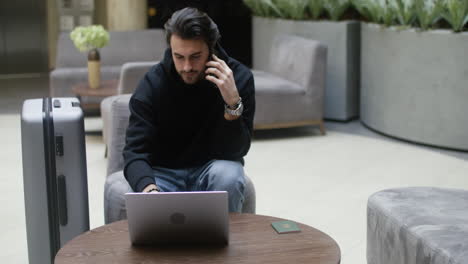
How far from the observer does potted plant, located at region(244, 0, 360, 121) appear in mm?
7117

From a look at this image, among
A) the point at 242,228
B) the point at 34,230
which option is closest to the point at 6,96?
the point at 34,230

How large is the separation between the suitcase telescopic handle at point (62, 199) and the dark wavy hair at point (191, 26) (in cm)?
70

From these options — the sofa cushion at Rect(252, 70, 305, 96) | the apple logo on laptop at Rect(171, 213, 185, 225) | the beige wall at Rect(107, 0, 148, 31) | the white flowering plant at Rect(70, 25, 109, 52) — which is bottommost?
the sofa cushion at Rect(252, 70, 305, 96)

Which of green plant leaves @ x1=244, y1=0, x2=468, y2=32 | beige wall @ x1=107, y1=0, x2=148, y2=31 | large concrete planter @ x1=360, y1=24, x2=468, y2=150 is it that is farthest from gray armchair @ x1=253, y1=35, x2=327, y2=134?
beige wall @ x1=107, y1=0, x2=148, y2=31

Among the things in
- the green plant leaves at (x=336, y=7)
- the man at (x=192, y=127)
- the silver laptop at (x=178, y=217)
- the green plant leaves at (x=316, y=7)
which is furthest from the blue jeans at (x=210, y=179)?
the green plant leaves at (x=316, y=7)

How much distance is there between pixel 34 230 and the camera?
2.80 metres

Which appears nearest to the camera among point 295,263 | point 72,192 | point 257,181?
point 295,263

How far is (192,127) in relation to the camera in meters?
3.02

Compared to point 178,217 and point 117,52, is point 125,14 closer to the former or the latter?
point 117,52

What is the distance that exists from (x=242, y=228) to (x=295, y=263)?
35 centimetres

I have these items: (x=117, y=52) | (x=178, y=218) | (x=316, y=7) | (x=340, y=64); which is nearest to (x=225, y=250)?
(x=178, y=218)

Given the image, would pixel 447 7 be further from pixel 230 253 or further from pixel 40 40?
pixel 40 40

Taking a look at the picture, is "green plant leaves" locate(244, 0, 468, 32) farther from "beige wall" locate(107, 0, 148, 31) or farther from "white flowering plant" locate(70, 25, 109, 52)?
"white flowering plant" locate(70, 25, 109, 52)

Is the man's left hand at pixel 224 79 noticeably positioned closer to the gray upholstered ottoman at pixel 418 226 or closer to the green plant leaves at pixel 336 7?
the gray upholstered ottoman at pixel 418 226
